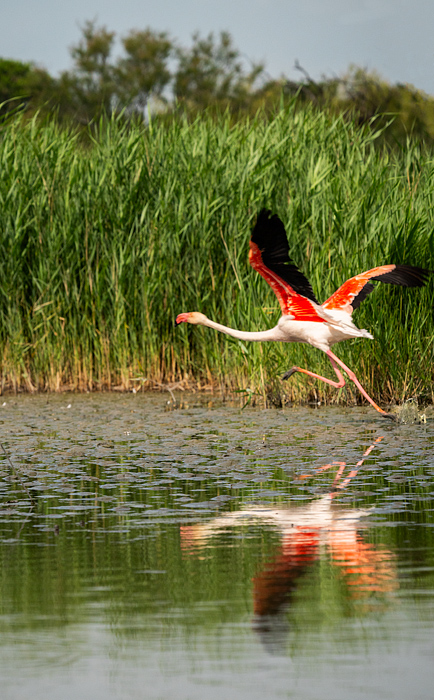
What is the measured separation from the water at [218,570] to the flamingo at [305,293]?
4.18 feet

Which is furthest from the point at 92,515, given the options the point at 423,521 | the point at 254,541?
the point at 423,521

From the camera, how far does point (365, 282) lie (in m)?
8.65

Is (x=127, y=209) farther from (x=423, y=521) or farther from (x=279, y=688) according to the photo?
(x=279, y=688)

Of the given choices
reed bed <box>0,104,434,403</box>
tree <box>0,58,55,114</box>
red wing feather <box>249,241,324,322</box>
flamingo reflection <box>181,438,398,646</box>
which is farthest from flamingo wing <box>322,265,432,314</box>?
tree <box>0,58,55,114</box>

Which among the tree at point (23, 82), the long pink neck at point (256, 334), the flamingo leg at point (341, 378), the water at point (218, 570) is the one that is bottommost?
the water at point (218, 570)

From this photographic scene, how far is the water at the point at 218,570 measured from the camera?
289 centimetres

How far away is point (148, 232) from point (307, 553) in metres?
7.87

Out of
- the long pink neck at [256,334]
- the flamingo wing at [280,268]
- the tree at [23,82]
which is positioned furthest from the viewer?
the tree at [23,82]

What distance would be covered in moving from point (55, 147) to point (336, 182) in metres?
3.39

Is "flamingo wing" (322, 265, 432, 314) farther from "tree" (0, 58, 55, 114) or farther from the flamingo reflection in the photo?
"tree" (0, 58, 55, 114)

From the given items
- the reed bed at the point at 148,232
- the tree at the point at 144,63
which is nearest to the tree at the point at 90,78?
the tree at the point at 144,63

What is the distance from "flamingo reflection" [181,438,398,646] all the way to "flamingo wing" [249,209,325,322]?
299cm

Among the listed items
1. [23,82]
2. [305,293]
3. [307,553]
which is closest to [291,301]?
[305,293]

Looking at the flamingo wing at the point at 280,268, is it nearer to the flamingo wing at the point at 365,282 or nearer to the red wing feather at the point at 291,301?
the red wing feather at the point at 291,301
